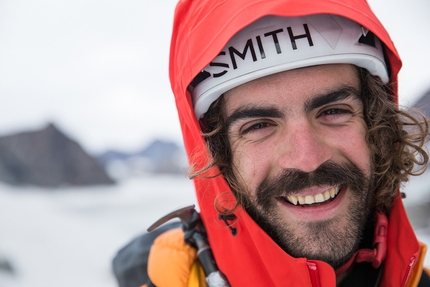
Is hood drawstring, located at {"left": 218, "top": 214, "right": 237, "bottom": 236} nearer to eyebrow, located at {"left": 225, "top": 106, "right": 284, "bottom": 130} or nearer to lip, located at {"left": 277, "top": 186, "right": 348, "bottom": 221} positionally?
lip, located at {"left": 277, "top": 186, "right": 348, "bottom": 221}

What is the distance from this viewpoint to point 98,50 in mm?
3418

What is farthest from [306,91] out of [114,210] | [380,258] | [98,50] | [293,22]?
[98,50]

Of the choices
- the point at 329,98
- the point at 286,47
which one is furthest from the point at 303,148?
the point at 286,47

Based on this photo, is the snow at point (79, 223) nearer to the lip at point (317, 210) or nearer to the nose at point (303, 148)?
the lip at point (317, 210)

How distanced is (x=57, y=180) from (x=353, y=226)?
2.57 m

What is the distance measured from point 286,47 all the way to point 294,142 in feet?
0.82

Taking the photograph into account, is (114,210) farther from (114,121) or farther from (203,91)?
(203,91)

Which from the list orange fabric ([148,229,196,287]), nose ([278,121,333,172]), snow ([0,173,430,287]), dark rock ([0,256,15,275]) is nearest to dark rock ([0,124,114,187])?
snow ([0,173,430,287])

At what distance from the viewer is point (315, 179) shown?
1086mm

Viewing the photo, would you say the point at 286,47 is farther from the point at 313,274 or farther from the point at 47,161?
the point at 47,161

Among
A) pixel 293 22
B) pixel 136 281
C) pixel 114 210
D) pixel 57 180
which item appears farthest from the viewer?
pixel 57 180

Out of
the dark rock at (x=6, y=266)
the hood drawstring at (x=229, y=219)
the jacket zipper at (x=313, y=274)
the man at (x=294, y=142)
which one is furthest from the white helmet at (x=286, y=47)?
the dark rock at (x=6, y=266)

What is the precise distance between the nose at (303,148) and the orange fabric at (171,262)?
1.42ft

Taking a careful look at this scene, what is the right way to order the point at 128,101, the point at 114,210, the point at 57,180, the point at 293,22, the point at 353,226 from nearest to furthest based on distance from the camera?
1. the point at 293,22
2. the point at 353,226
3. the point at 114,210
4. the point at 57,180
5. the point at 128,101
